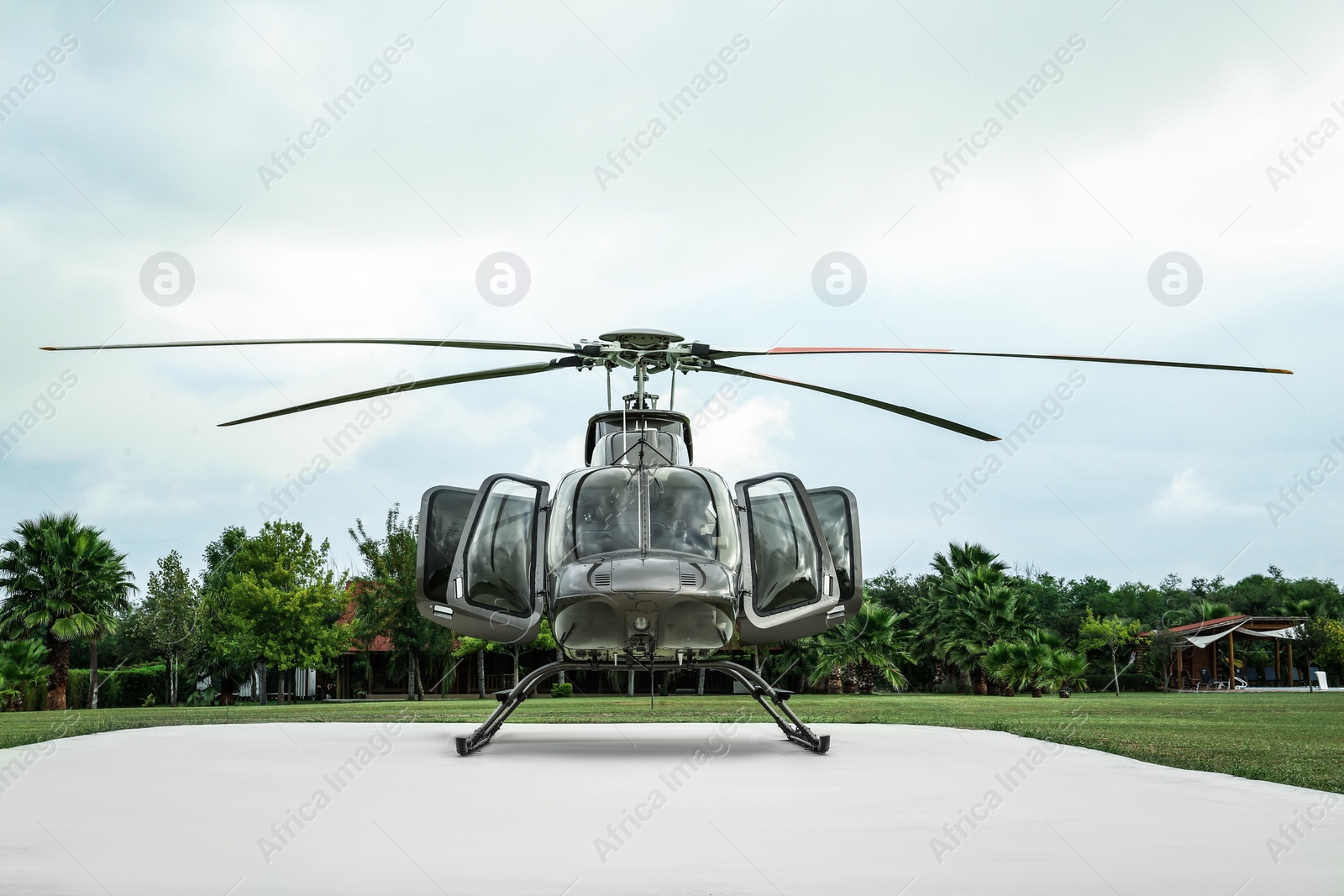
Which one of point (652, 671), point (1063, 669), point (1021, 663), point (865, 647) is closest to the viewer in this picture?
point (652, 671)

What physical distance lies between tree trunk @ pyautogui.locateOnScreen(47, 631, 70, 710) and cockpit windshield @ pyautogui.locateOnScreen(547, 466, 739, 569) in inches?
1264

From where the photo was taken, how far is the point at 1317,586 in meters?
76.0

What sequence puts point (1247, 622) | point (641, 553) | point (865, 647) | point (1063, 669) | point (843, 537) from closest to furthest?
1. point (641, 553)
2. point (843, 537)
3. point (1063, 669)
4. point (865, 647)
5. point (1247, 622)

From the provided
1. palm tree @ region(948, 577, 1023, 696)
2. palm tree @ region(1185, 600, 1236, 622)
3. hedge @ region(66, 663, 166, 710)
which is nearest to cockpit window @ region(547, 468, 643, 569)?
palm tree @ region(948, 577, 1023, 696)

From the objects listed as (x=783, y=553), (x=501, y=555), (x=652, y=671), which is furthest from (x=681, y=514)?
(x=501, y=555)

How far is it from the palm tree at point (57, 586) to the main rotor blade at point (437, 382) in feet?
101

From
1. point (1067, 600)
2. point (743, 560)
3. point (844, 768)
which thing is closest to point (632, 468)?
point (743, 560)

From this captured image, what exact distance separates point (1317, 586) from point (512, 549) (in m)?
84.7

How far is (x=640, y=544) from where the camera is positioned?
7.64 m

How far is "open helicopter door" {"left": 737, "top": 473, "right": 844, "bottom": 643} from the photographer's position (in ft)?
26.6

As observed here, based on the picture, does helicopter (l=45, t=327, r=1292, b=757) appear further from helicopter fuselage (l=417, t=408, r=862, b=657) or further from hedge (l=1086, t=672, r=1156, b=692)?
hedge (l=1086, t=672, r=1156, b=692)

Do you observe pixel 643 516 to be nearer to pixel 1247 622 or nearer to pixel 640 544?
pixel 640 544

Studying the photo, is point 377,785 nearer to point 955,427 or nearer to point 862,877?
point 862,877

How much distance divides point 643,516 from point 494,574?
A: 141 centimetres
